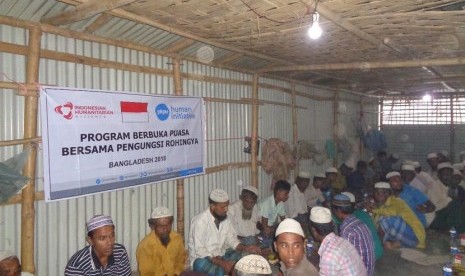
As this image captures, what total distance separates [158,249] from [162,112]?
191cm

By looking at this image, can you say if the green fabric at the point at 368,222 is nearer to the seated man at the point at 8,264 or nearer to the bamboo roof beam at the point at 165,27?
the bamboo roof beam at the point at 165,27

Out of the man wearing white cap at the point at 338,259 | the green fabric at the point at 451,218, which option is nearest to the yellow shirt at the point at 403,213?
the green fabric at the point at 451,218

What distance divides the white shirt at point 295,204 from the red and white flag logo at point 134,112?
3.98 metres

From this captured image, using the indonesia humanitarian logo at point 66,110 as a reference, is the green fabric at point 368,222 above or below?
below

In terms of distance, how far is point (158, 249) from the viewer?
4730mm

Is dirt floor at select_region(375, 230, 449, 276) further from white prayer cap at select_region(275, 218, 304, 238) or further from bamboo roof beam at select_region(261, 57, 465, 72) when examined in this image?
bamboo roof beam at select_region(261, 57, 465, 72)

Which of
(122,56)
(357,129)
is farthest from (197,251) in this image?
(357,129)

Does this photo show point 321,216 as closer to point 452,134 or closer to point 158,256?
point 158,256

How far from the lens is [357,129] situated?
1325cm

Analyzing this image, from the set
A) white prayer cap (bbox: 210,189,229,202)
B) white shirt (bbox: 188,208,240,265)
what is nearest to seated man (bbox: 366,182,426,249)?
white shirt (bbox: 188,208,240,265)

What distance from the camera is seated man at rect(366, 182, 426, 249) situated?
22.4ft

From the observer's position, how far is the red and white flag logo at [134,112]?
465cm

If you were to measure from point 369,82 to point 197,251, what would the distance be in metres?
8.12

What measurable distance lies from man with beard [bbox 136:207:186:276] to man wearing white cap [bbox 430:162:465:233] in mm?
6143
